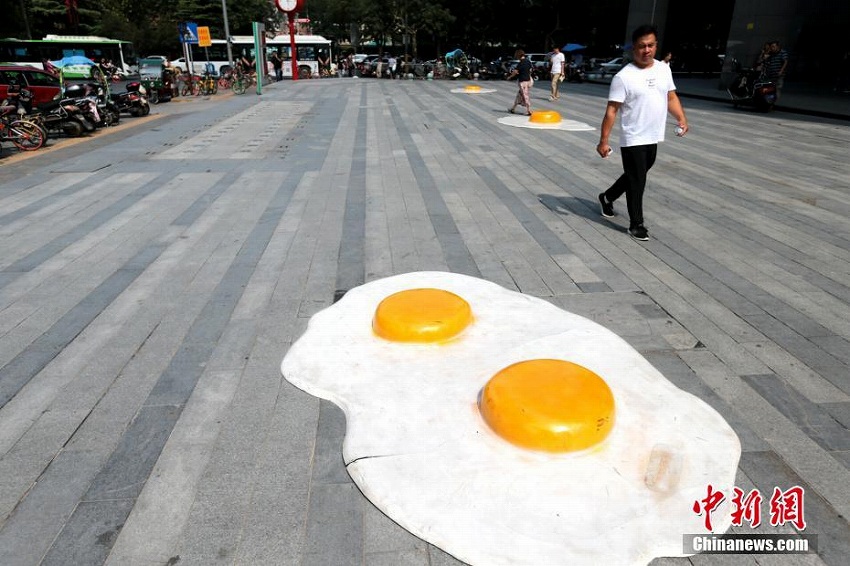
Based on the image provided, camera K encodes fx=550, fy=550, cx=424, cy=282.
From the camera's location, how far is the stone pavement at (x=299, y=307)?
98.5 inches

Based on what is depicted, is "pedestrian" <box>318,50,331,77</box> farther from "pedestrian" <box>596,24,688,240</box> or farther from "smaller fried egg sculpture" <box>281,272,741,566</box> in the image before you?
"smaller fried egg sculpture" <box>281,272,741,566</box>

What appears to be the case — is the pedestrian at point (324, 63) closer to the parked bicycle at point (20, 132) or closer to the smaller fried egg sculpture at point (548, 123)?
the smaller fried egg sculpture at point (548, 123)

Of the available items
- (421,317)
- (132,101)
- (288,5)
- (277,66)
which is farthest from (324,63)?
(421,317)

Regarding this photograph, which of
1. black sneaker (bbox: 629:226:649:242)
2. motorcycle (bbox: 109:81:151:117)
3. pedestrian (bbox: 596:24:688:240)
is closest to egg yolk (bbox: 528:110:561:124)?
pedestrian (bbox: 596:24:688:240)

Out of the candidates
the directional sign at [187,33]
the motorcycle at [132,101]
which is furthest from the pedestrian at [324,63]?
the motorcycle at [132,101]

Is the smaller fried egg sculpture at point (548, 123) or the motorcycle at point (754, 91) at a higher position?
the motorcycle at point (754, 91)

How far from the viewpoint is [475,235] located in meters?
A: 6.14

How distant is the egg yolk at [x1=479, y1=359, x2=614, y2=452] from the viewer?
8.97ft

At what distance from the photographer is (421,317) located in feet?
12.7

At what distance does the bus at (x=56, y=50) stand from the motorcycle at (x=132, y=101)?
61.7ft

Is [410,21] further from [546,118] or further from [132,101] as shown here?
[546,118]

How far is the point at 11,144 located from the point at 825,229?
52.1 ft

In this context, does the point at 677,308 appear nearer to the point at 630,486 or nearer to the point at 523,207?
the point at 630,486

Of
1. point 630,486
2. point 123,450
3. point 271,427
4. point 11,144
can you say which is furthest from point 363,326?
point 11,144
